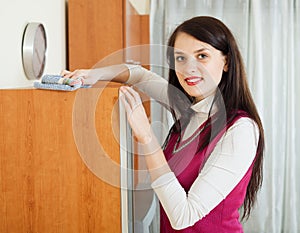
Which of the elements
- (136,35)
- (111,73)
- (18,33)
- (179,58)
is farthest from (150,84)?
(136,35)

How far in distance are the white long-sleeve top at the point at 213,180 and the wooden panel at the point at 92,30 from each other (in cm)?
122

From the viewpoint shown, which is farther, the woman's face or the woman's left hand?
the woman's face

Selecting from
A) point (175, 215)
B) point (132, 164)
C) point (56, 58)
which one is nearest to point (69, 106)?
point (132, 164)

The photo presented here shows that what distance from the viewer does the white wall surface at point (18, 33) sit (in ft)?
4.76

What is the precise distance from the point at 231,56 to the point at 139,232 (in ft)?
2.61

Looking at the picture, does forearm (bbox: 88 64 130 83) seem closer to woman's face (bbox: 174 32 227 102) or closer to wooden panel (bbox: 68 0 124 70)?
woman's face (bbox: 174 32 227 102)

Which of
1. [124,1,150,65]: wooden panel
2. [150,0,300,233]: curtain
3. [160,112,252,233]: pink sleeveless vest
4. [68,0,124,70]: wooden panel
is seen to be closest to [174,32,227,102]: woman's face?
[160,112,252,233]: pink sleeveless vest

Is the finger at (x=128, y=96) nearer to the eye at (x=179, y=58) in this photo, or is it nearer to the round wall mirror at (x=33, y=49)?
the eye at (x=179, y=58)

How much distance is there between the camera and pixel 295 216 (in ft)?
9.93

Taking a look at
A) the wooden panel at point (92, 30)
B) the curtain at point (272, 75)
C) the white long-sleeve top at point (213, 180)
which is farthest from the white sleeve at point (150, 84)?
the curtain at point (272, 75)

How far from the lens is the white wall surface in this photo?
1451 millimetres

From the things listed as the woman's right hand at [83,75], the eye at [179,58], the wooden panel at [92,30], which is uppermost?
the wooden panel at [92,30]

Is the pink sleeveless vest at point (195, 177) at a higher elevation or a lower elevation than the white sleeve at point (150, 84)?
lower

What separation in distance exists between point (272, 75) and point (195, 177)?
2.09m
